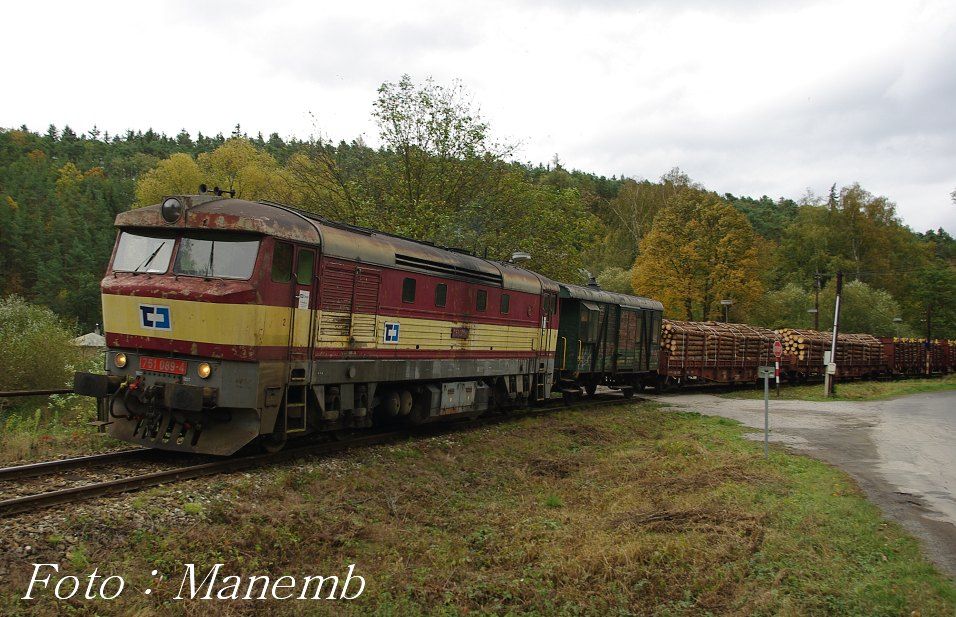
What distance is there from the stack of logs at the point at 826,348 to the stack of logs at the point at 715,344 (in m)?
1.69

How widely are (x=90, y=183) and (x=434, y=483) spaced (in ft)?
305

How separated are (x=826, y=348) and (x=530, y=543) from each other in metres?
37.8

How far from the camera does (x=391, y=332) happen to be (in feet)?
40.3


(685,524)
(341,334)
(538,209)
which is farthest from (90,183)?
(685,524)

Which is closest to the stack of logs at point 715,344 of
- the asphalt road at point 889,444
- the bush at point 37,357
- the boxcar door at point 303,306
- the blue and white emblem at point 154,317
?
the asphalt road at point 889,444

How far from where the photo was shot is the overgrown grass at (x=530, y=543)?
6.18m

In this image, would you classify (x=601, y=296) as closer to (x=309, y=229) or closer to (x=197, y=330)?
(x=309, y=229)

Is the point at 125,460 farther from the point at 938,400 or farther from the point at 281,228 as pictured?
the point at 938,400

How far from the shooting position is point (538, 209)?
29.4 meters

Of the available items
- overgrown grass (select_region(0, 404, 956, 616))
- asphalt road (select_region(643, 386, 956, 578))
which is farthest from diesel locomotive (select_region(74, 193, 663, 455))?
asphalt road (select_region(643, 386, 956, 578))

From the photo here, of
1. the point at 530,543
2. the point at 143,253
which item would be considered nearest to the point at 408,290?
the point at 143,253

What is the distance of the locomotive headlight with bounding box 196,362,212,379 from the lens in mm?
8968

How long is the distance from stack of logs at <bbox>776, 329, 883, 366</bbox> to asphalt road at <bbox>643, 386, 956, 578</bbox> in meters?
7.58

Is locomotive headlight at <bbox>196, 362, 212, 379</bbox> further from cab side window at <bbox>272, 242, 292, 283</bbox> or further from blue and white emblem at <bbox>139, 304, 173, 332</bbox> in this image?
cab side window at <bbox>272, 242, 292, 283</bbox>
